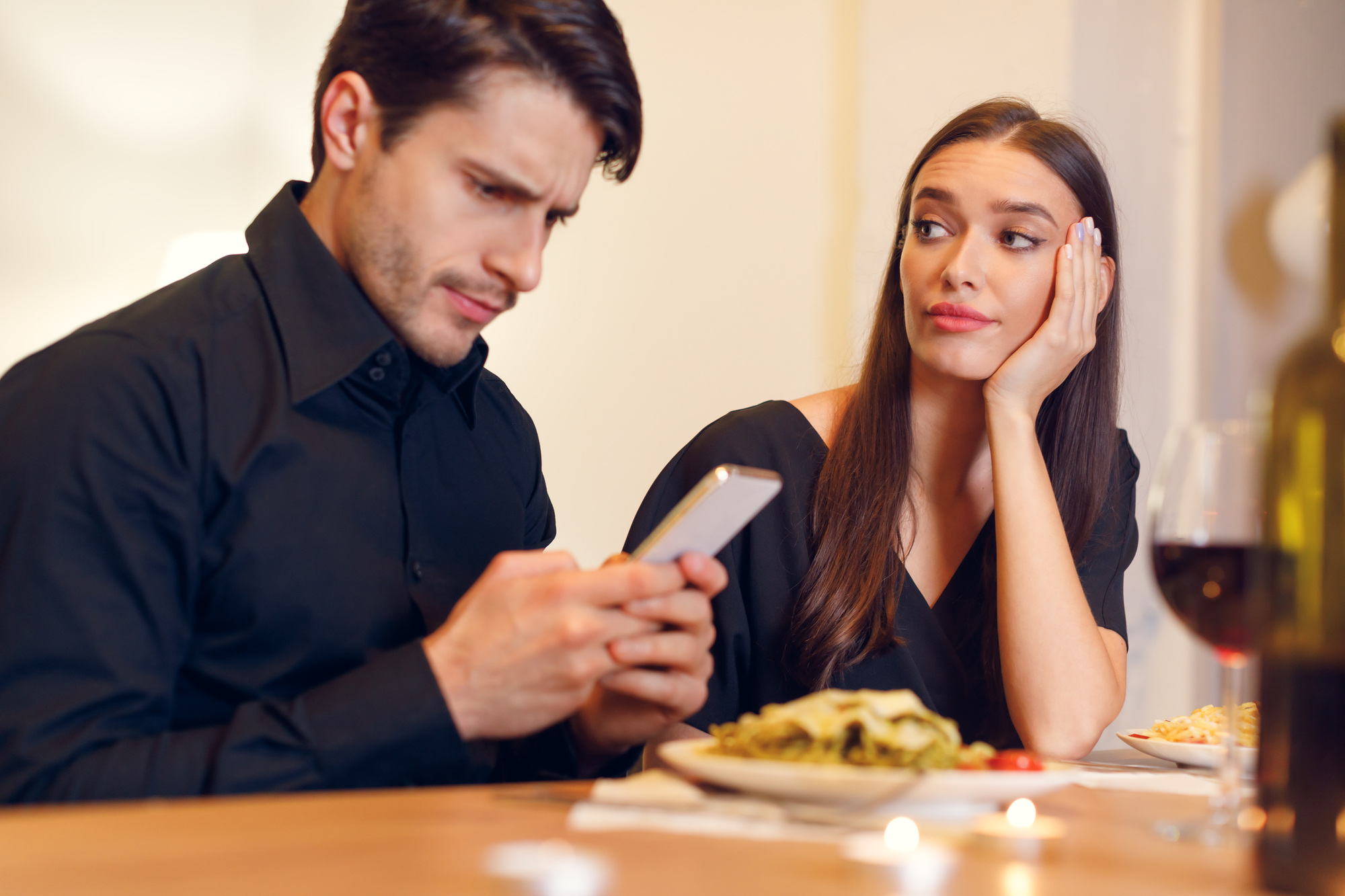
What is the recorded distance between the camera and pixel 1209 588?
72cm

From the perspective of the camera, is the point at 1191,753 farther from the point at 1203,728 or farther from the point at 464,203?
the point at 464,203

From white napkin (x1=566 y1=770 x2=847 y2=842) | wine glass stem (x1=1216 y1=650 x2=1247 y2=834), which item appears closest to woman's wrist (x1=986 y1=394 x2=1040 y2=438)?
wine glass stem (x1=1216 y1=650 x2=1247 y2=834)

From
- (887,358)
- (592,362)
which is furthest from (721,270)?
(887,358)

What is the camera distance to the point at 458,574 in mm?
1286

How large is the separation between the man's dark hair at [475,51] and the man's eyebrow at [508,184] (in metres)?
0.07

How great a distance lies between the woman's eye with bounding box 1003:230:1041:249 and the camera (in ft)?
5.54

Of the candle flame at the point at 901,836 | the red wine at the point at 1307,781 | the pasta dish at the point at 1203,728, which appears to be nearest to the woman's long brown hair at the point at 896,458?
the pasta dish at the point at 1203,728

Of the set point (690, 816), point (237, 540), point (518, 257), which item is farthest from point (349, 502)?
point (690, 816)

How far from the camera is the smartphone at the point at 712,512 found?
0.80m

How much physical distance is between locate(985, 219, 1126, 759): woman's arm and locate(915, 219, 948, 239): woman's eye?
0.17 m

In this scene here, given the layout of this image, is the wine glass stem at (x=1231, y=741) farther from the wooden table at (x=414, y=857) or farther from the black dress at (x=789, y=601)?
the black dress at (x=789, y=601)

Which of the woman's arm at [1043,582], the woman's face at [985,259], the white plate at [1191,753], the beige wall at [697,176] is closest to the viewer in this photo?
the white plate at [1191,753]

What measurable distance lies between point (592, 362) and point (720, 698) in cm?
184

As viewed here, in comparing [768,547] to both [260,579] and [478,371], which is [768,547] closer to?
[478,371]
